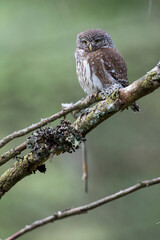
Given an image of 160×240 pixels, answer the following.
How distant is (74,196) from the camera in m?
6.24

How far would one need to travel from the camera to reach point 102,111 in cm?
244

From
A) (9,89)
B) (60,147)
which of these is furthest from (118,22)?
(60,147)

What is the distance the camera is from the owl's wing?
4.47 m

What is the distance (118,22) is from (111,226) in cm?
289

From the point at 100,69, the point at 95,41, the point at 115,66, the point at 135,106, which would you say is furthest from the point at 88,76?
the point at 95,41

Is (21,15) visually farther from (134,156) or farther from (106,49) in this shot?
(134,156)

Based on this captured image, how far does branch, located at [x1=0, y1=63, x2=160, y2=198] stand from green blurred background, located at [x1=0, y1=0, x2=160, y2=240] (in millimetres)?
3249

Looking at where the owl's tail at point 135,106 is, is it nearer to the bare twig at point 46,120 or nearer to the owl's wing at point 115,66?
the owl's wing at point 115,66

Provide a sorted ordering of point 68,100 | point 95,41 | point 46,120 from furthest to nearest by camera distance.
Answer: point 68,100, point 95,41, point 46,120

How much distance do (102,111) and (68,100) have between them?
3.81 meters

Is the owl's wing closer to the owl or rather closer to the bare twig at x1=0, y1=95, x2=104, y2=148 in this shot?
the owl

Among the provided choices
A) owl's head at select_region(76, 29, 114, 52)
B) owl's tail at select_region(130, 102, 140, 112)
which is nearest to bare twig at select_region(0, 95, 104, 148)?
owl's tail at select_region(130, 102, 140, 112)

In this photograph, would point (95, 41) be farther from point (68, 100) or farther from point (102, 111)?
point (102, 111)

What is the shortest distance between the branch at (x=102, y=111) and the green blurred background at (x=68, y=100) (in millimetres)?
3249
